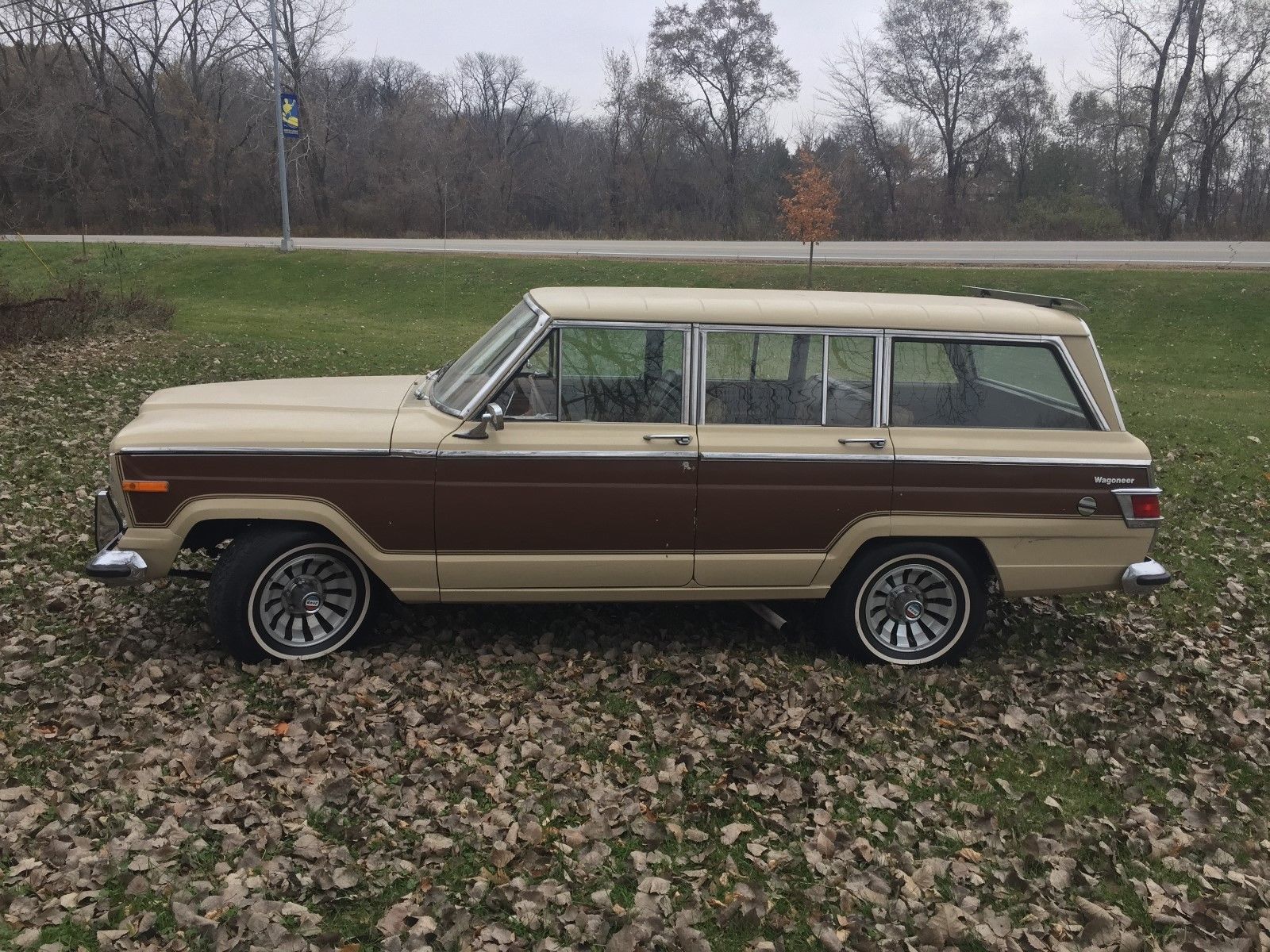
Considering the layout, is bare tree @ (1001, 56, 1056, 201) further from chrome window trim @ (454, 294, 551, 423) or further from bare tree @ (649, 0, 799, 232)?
chrome window trim @ (454, 294, 551, 423)

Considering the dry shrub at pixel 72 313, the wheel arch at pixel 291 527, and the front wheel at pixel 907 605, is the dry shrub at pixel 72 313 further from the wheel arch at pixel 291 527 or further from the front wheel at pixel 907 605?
the front wheel at pixel 907 605

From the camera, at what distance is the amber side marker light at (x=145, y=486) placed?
5.10m

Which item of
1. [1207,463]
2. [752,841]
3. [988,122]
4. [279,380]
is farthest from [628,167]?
[752,841]

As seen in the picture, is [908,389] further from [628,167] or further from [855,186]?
[628,167]

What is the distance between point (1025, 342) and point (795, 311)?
1.29m

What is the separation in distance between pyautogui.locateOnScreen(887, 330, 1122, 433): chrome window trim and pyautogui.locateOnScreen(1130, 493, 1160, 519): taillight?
1.36 ft

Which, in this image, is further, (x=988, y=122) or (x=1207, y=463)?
(x=988, y=122)

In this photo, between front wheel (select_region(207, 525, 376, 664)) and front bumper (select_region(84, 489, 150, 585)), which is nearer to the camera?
front bumper (select_region(84, 489, 150, 585))

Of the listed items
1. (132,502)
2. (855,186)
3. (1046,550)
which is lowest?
(1046,550)

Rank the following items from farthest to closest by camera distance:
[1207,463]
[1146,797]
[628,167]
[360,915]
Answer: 1. [628,167]
2. [1207,463]
3. [1146,797]
4. [360,915]

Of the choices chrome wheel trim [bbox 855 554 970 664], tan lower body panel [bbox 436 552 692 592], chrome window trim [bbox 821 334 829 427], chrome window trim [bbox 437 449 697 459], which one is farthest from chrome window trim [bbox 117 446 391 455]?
chrome wheel trim [bbox 855 554 970 664]

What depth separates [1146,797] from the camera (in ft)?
15.1

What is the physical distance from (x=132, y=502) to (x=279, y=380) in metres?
1.45

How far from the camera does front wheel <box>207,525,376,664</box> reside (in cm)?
523
